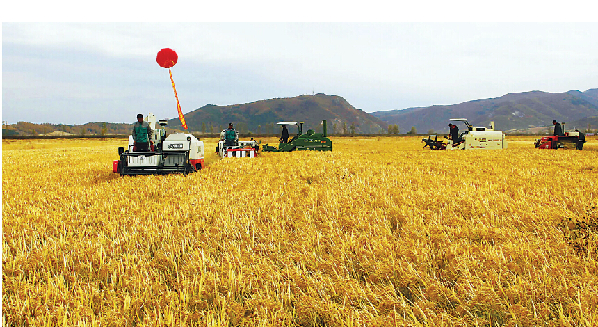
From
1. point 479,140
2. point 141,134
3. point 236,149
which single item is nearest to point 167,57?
point 141,134

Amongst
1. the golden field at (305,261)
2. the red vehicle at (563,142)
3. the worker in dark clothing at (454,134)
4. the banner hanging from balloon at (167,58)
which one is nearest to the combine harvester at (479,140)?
the worker in dark clothing at (454,134)

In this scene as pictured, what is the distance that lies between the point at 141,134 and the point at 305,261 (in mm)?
9912

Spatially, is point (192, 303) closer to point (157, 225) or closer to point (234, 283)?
point (234, 283)

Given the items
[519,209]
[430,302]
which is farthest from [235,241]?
[519,209]

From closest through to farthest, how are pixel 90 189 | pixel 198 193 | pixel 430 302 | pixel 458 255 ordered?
1. pixel 430 302
2. pixel 458 255
3. pixel 198 193
4. pixel 90 189

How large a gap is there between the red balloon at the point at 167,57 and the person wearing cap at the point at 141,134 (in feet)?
10.4

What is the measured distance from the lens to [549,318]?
2775 millimetres

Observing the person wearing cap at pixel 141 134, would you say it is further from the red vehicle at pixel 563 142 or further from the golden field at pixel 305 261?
the red vehicle at pixel 563 142

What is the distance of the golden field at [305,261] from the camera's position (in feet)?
9.39

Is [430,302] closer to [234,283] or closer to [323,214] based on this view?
[234,283]

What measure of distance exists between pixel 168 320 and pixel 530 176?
1202cm

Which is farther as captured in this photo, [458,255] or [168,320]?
[458,255]

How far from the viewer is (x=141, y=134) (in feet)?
37.9

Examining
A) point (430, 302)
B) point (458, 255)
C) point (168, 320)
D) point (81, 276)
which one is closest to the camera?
point (168, 320)
